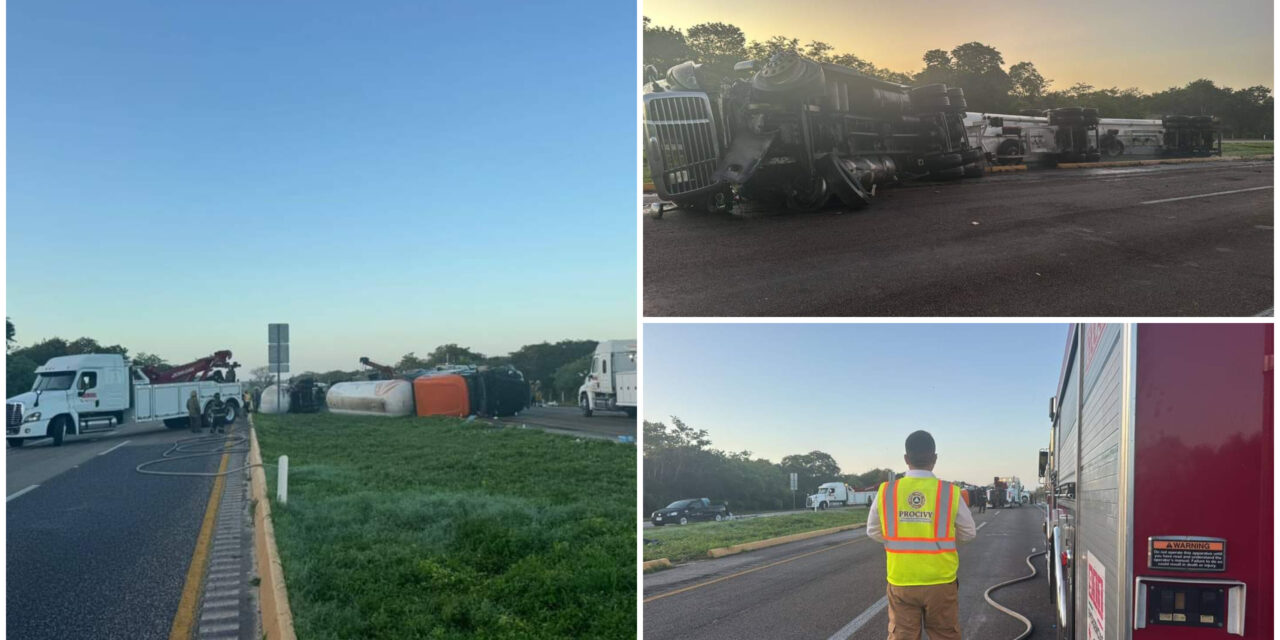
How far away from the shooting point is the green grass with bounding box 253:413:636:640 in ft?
18.7

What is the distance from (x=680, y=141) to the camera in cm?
552

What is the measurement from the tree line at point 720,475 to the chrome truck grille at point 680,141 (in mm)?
1363

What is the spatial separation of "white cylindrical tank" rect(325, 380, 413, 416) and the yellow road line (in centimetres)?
1868

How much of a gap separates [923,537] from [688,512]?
3978 mm

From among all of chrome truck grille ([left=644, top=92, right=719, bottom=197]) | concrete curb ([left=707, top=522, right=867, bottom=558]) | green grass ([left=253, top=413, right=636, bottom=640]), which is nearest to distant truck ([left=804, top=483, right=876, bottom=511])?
concrete curb ([left=707, top=522, right=867, bottom=558])

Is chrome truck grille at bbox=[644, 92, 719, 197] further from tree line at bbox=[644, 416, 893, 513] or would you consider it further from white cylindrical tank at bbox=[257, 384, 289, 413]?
white cylindrical tank at bbox=[257, 384, 289, 413]

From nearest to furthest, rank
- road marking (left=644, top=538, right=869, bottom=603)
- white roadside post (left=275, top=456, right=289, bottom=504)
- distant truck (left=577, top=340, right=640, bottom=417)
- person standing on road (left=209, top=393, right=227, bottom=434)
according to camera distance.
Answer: road marking (left=644, top=538, right=869, bottom=603), white roadside post (left=275, top=456, right=289, bottom=504), person standing on road (left=209, top=393, right=227, bottom=434), distant truck (left=577, top=340, right=640, bottom=417)

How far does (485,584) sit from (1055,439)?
3925mm

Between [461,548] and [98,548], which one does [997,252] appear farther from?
[98,548]

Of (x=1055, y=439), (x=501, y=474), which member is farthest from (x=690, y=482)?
(x=501, y=474)

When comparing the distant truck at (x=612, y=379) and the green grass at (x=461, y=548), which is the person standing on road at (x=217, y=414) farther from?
the green grass at (x=461, y=548)

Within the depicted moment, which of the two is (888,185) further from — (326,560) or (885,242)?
(326,560)

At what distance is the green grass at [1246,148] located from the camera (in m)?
5.51

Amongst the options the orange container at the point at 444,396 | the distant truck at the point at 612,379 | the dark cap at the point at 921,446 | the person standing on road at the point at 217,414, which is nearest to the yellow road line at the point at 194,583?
the dark cap at the point at 921,446
